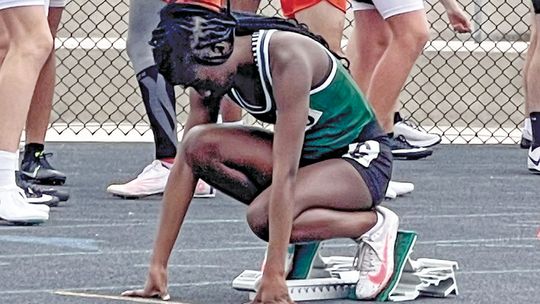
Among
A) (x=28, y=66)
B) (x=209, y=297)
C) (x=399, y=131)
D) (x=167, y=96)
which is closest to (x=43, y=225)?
(x=28, y=66)

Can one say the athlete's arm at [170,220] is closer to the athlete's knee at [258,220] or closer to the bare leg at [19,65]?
the athlete's knee at [258,220]

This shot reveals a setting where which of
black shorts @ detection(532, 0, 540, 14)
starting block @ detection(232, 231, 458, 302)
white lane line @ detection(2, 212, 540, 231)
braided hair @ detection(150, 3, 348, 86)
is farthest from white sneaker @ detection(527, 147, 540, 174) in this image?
braided hair @ detection(150, 3, 348, 86)

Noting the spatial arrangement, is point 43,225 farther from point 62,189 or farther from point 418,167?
point 418,167

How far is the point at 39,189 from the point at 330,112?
6.59 ft

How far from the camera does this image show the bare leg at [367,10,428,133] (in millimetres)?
5758

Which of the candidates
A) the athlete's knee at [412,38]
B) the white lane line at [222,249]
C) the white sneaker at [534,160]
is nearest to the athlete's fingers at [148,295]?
the white lane line at [222,249]

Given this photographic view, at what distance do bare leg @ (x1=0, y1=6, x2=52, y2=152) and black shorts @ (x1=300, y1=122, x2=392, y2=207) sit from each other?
1.41 metres

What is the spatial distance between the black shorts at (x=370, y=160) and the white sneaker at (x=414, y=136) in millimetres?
3528

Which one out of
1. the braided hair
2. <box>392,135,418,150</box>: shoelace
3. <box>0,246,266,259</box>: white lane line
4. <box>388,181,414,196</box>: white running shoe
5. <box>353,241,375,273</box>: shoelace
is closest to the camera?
the braided hair

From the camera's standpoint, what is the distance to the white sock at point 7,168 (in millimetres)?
5137

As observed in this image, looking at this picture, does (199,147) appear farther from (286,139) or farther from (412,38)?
(412,38)

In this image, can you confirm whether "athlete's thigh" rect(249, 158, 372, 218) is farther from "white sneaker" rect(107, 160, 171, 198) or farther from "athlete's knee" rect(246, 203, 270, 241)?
"white sneaker" rect(107, 160, 171, 198)

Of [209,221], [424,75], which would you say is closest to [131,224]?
[209,221]

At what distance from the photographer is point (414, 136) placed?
7.82 meters
